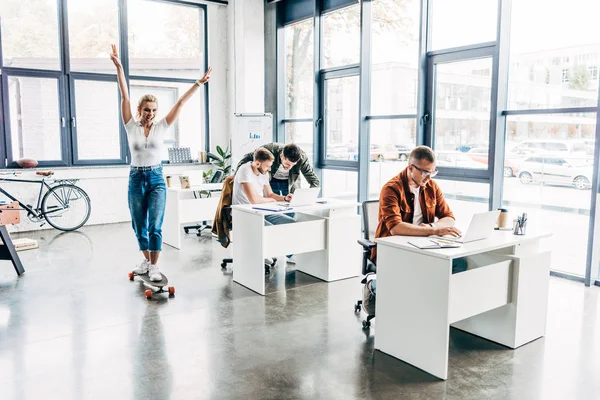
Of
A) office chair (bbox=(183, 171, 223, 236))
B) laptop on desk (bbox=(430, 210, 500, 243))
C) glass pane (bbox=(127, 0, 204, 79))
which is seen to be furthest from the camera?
glass pane (bbox=(127, 0, 204, 79))

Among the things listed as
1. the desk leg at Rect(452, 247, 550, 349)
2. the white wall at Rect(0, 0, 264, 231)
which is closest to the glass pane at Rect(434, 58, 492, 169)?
the desk leg at Rect(452, 247, 550, 349)

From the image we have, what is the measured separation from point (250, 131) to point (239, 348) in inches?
200

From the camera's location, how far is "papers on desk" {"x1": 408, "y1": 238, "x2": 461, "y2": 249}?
2881mm

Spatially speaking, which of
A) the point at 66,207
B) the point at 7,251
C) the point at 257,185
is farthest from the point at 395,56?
the point at 66,207

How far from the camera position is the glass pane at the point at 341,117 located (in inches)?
273

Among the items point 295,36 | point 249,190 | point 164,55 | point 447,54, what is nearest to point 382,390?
point 249,190

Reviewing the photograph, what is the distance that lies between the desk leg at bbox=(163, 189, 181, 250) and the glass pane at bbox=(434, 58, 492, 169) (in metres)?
3.17

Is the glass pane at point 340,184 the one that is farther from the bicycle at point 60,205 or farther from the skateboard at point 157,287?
→ the bicycle at point 60,205

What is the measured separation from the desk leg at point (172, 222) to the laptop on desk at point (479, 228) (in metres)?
3.85

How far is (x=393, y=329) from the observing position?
3.09 metres

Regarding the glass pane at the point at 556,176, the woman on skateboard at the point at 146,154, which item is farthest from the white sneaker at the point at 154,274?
the glass pane at the point at 556,176

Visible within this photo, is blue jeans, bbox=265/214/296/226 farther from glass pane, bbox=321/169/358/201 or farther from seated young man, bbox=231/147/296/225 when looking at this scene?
glass pane, bbox=321/169/358/201

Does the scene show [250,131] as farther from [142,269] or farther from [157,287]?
[157,287]

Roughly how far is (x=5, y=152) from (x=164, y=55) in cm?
284
